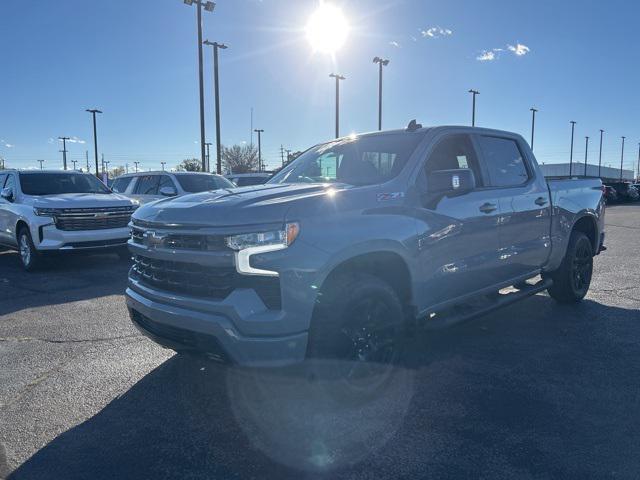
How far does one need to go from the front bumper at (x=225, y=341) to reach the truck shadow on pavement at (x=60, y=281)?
403 cm

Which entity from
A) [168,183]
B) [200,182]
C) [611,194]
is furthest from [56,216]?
[611,194]

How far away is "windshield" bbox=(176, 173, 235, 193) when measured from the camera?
1145cm

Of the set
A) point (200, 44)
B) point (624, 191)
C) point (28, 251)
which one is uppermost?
point (200, 44)

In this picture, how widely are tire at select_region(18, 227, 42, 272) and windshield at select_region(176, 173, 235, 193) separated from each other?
329 cm

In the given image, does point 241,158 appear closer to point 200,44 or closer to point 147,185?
point 200,44

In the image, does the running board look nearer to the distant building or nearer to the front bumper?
the front bumper

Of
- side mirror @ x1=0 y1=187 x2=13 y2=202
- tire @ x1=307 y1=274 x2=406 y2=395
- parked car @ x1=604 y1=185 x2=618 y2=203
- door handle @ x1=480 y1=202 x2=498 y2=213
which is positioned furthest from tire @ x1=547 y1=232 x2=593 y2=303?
parked car @ x1=604 y1=185 x2=618 y2=203

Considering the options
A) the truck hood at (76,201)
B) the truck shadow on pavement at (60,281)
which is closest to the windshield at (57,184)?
the truck hood at (76,201)

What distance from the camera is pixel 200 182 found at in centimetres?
1173

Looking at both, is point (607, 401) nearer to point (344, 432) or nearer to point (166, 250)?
point (344, 432)

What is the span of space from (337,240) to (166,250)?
112 cm

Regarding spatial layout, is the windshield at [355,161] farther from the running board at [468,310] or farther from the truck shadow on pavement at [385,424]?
the truck shadow on pavement at [385,424]

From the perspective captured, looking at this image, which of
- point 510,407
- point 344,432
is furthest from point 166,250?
point 510,407

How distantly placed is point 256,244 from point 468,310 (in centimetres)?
224
